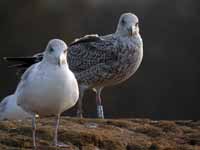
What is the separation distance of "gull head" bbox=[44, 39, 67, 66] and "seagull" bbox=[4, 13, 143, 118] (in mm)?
3531

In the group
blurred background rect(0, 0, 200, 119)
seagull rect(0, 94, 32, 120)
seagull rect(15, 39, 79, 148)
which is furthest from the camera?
blurred background rect(0, 0, 200, 119)

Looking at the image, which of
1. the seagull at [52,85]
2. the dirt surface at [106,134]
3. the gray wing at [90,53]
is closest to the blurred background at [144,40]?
the gray wing at [90,53]

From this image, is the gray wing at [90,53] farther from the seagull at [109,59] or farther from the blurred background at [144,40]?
the blurred background at [144,40]

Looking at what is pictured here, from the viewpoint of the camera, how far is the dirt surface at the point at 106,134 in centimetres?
1408

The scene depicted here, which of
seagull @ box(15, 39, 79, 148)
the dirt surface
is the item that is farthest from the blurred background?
seagull @ box(15, 39, 79, 148)

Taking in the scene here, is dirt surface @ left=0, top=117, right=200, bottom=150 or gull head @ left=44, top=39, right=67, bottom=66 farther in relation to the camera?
dirt surface @ left=0, top=117, right=200, bottom=150

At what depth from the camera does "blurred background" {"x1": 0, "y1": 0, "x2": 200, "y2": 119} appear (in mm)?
A: 28469

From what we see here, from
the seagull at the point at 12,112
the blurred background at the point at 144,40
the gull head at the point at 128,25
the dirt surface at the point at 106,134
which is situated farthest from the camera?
the blurred background at the point at 144,40

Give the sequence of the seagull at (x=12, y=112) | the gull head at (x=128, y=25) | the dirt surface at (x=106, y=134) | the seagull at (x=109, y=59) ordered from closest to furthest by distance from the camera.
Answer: the dirt surface at (x=106, y=134) < the gull head at (x=128, y=25) < the seagull at (x=109, y=59) < the seagull at (x=12, y=112)

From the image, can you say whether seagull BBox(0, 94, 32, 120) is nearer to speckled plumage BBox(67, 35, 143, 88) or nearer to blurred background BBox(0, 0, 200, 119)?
speckled plumage BBox(67, 35, 143, 88)

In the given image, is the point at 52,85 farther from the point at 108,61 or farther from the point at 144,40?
the point at 144,40

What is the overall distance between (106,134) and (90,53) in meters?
3.44

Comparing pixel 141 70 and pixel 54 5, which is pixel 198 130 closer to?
pixel 141 70

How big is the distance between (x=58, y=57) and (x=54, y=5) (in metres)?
23.2
